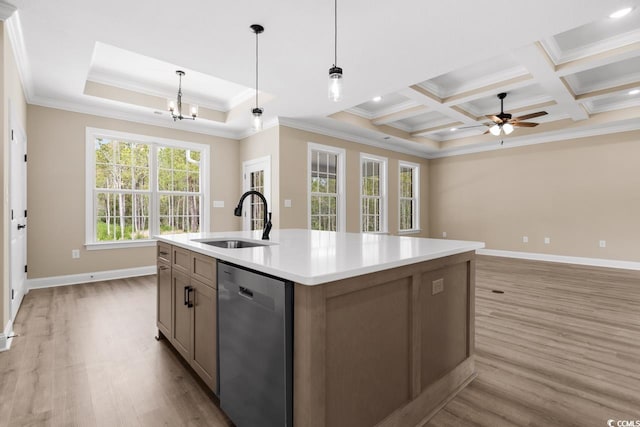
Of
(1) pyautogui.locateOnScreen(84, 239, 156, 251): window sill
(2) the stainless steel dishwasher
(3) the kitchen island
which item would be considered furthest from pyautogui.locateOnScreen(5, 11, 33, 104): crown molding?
(2) the stainless steel dishwasher

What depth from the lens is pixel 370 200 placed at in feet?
23.4

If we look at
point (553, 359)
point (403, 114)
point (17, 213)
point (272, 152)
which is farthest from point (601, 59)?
point (17, 213)

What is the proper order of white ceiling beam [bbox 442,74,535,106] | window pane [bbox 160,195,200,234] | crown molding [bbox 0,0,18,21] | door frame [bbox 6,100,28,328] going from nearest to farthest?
1. crown molding [bbox 0,0,18,21]
2. door frame [bbox 6,100,28,328]
3. white ceiling beam [bbox 442,74,535,106]
4. window pane [bbox 160,195,200,234]

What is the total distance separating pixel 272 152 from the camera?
5469 mm

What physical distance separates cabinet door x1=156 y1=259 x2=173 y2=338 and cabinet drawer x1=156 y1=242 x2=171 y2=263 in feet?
0.11

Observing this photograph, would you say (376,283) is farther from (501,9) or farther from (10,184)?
(10,184)

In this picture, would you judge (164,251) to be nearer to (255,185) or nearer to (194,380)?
(194,380)

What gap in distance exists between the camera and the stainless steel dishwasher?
120 cm

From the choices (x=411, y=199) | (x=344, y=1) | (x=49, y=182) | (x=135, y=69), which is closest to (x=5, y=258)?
(x=49, y=182)

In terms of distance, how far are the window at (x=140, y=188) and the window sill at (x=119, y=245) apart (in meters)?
0.01

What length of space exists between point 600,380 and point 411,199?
21.3ft

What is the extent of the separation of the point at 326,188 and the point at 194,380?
451 centimetres

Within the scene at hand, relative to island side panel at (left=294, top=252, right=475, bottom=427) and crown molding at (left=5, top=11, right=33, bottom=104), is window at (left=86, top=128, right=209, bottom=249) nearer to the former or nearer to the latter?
crown molding at (left=5, top=11, right=33, bottom=104)

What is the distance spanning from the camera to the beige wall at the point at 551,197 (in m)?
5.80
